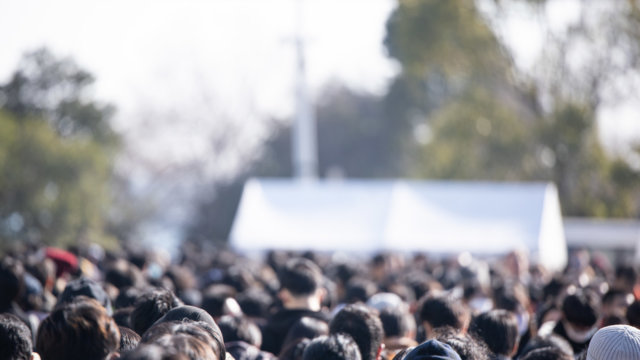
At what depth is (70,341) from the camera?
3.19m

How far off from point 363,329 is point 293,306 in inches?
60.8

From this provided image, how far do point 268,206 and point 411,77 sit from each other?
23786 millimetres

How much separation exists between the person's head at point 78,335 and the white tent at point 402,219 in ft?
44.0

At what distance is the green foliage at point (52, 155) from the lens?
21.8 m

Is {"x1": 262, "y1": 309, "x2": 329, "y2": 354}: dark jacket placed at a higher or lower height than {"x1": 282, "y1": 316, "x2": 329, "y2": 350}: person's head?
lower

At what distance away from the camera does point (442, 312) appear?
5.05 metres

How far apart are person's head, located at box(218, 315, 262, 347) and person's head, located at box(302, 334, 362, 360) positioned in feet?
4.65

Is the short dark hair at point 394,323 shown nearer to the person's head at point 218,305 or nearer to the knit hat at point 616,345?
the person's head at point 218,305

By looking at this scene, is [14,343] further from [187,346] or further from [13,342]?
[187,346]

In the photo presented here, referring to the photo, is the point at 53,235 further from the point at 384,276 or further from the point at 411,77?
the point at 411,77

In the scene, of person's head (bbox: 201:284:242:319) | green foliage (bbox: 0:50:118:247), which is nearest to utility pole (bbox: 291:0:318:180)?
green foliage (bbox: 0:50:118:247)

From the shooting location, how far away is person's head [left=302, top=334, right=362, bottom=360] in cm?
349

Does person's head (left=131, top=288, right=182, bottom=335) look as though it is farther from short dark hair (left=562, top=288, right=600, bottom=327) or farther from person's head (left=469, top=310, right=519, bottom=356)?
short dark hair (left=562, top=288, right=600, bottom=327)

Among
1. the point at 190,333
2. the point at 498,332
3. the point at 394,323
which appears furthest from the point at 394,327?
the point at 190,333
